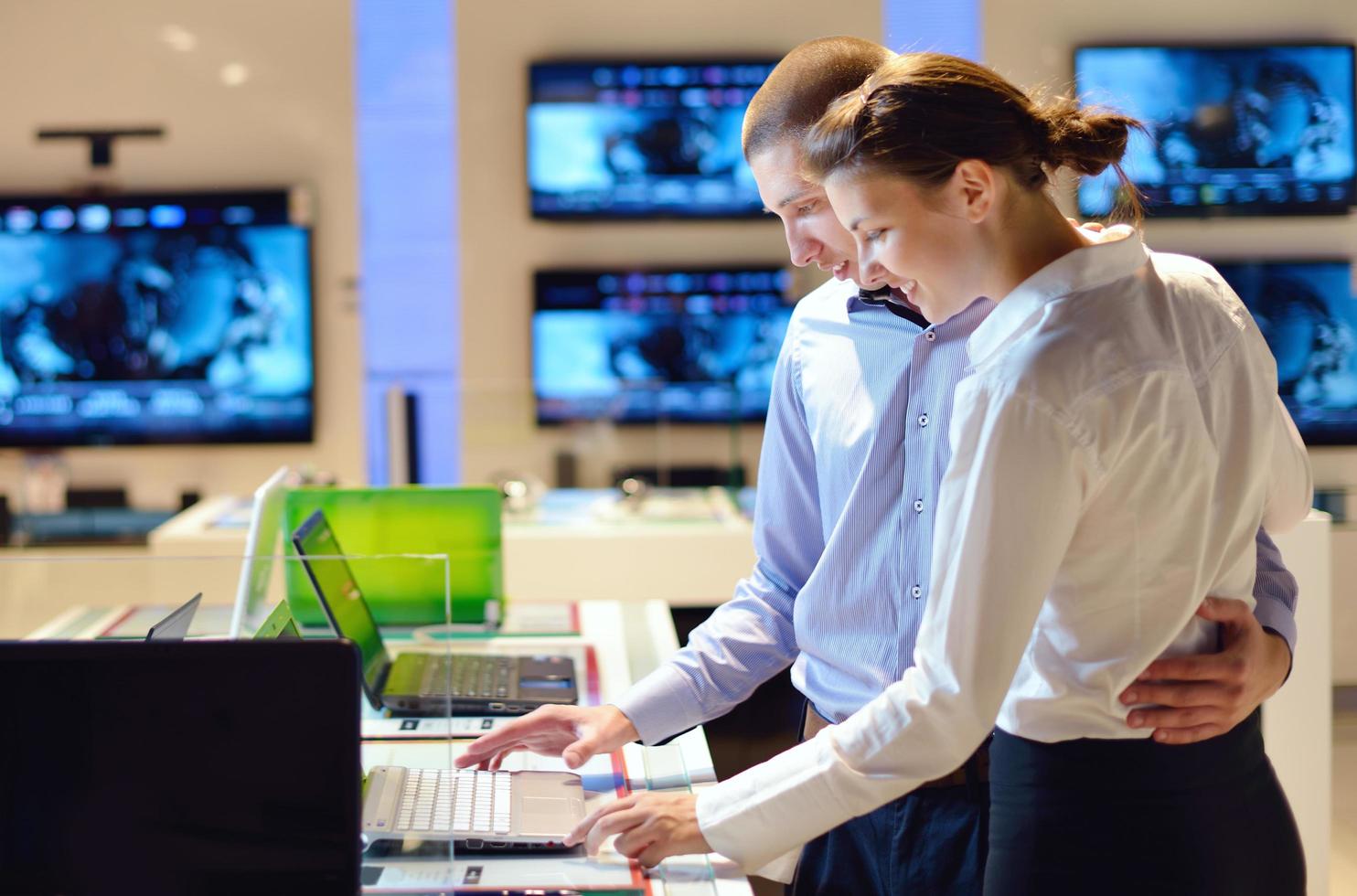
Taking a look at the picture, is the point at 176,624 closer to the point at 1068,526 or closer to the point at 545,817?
the point at 545,817

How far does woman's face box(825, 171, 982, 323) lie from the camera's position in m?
1.09

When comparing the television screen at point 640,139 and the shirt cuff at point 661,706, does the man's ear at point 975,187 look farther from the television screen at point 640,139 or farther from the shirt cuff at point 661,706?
the television screen at point 640,139

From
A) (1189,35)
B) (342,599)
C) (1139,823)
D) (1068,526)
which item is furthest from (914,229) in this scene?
(1189,35)

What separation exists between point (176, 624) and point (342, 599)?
2.02 ft

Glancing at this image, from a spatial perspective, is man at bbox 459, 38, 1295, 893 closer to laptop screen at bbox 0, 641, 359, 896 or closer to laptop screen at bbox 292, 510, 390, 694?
laptop screen at bbox 292, 510, 390, 694

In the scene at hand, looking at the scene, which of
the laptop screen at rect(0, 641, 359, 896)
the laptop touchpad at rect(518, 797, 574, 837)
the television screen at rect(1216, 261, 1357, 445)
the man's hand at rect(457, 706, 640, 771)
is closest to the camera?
the laptop screen at rect(0, 641, 359, 896)

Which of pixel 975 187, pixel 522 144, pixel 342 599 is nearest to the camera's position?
pixel 975 187

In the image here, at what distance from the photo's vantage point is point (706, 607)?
342 centimetres

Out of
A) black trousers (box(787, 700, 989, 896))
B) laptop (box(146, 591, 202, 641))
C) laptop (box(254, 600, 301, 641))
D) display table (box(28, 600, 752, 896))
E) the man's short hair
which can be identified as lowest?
black trousers (box(787, 700, 989, 896))

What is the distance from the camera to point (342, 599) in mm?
1755

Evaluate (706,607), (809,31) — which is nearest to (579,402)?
(706,607)

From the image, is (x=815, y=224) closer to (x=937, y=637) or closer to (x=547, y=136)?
(x=937, y=637)

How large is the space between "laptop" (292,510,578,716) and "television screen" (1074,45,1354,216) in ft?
11.6

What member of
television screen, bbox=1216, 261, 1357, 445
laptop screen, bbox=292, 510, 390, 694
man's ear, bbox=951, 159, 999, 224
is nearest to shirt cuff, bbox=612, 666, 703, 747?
laptop screen, bbox=292, 510, 390, 694
